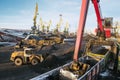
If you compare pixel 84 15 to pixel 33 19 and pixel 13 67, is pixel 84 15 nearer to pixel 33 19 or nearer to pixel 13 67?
pixel 13 67

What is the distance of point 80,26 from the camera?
1219 cm

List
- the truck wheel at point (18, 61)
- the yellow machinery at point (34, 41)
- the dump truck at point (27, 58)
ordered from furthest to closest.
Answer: the yellow machinery at point (34, 41)
the truck wheel at point (18, 61)
the dump truck at point (27, 58)

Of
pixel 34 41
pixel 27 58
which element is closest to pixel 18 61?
pixel 27 58

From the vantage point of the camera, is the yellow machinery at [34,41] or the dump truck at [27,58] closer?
the dump truck at [27,58]

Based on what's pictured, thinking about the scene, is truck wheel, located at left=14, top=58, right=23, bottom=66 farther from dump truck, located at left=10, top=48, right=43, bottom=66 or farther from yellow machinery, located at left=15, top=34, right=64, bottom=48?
yellow machinery, located at left=15, top=34, right=64, bottom=48

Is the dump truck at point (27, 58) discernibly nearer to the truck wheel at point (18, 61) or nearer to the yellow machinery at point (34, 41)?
the truck wheel at point (18, 61)

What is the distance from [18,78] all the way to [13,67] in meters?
4.07

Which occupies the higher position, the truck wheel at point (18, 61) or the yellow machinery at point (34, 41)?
the yellow machinery at point (34, 41)

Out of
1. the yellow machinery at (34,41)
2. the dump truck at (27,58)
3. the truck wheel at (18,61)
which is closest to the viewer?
the dump truck at (27,58)

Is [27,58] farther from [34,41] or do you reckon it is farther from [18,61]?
[34,41]

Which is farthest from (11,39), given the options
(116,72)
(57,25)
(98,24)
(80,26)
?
(57,25)

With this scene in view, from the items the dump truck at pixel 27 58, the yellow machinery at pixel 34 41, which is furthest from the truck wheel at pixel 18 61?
Result: the yellow machinery at pixel 34 41

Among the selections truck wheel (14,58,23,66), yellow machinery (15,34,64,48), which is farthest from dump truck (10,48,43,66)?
yellow machinery (15,34,64,48)

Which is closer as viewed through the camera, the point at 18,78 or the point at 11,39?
the point at 18,78
